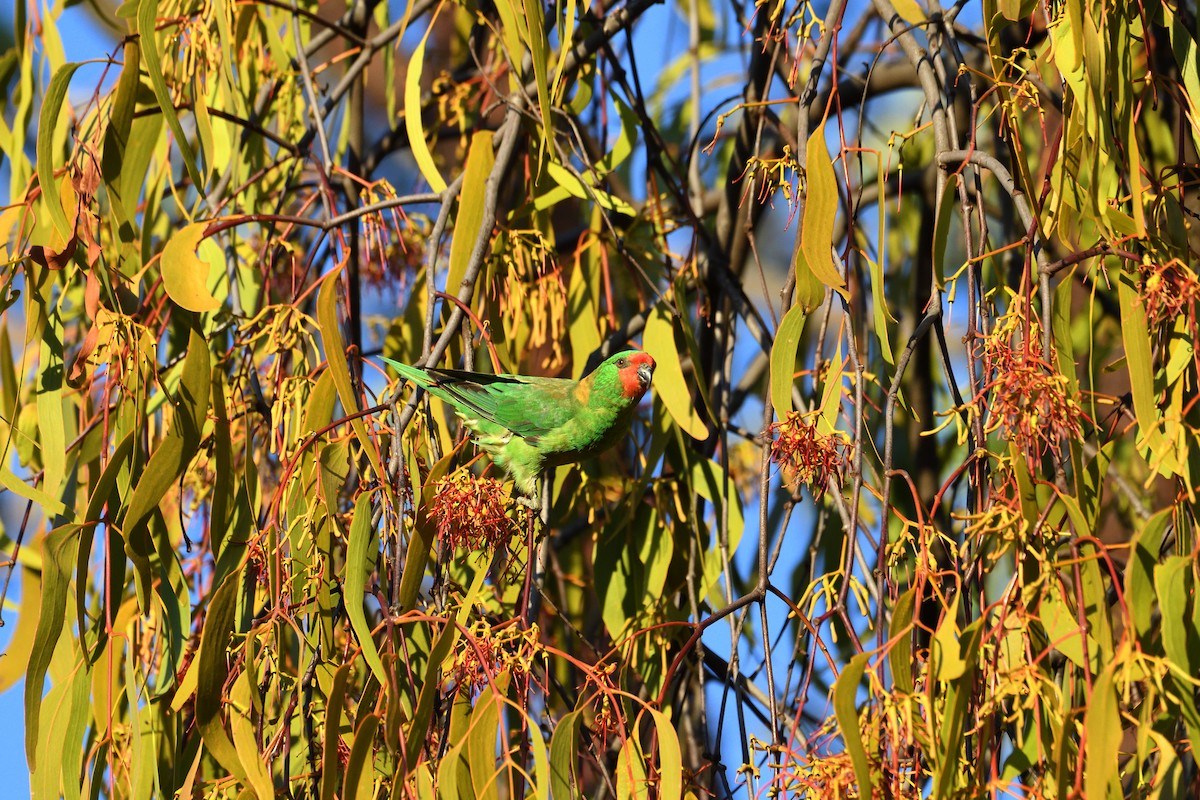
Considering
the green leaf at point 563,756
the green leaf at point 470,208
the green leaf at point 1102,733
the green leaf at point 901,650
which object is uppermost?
the green leaf at point 470,208

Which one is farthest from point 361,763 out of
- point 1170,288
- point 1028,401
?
point 1170,288

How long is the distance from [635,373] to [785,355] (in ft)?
2.12

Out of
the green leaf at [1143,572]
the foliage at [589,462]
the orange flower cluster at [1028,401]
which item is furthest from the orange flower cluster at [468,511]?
the green leaf at [1143,572]

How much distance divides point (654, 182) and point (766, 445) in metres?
1.06

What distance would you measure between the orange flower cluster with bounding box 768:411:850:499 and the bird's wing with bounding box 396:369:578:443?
0.68 metres

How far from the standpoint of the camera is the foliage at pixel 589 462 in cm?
141

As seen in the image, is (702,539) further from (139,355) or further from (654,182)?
(139,355)

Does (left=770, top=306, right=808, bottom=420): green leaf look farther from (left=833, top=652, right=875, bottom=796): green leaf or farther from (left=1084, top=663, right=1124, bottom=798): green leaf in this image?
(left=1084, top=663, right=1124, bottom=798): green leaf

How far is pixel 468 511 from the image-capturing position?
1.65 m

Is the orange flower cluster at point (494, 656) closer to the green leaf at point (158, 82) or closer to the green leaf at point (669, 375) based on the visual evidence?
the green leaf at point (669, 375)

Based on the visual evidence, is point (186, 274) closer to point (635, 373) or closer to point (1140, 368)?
point (635, 373)

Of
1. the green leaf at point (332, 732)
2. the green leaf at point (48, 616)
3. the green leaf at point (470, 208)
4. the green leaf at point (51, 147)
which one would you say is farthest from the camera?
the green leaf at point (470, 208)

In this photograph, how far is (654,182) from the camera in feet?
8.41

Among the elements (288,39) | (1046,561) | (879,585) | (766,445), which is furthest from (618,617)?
(288,39)
